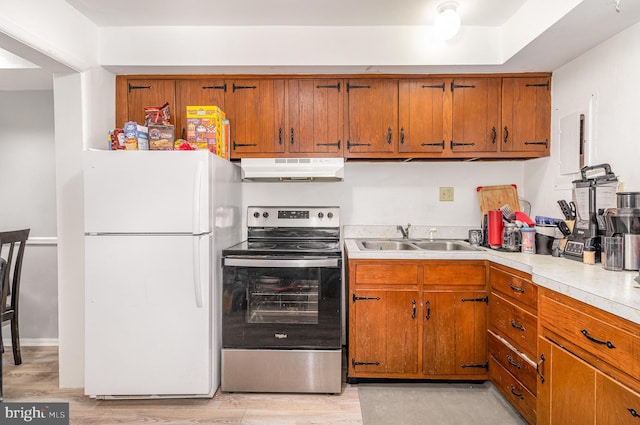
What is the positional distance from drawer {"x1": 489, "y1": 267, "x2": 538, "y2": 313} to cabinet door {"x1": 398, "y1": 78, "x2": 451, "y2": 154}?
996 millimetres

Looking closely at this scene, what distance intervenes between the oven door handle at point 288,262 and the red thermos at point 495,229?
1134mm

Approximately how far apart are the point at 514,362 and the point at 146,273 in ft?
7.19

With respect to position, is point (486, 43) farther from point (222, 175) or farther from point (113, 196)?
point (113, 196)

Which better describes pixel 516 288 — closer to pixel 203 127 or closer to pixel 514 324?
pixel 514 324

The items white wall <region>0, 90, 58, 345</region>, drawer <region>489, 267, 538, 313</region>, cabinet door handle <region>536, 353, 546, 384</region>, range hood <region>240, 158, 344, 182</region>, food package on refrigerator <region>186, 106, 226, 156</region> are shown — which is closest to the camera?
cabinet door handle <region>536, 353, 546, 384</region>

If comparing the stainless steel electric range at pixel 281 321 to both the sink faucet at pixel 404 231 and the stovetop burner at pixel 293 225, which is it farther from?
the sink faucet at pixel 404 231

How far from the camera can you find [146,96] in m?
2.60

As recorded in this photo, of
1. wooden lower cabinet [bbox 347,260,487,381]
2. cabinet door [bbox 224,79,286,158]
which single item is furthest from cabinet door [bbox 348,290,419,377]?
cabinet door [bbox 224,79,286,158]

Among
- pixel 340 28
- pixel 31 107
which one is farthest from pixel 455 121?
pixel 31 107

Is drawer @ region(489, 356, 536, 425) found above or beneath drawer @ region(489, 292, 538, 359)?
beneath

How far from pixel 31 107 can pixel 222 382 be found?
2880mm

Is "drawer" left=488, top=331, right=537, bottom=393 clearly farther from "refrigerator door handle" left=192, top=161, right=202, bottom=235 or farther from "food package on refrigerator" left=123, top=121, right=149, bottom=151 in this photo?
"food package on refrigerator" left=123, top=121, right=149, bottom=151

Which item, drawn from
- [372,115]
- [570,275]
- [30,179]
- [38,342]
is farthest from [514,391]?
[30,179]

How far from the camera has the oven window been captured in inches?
88.0
